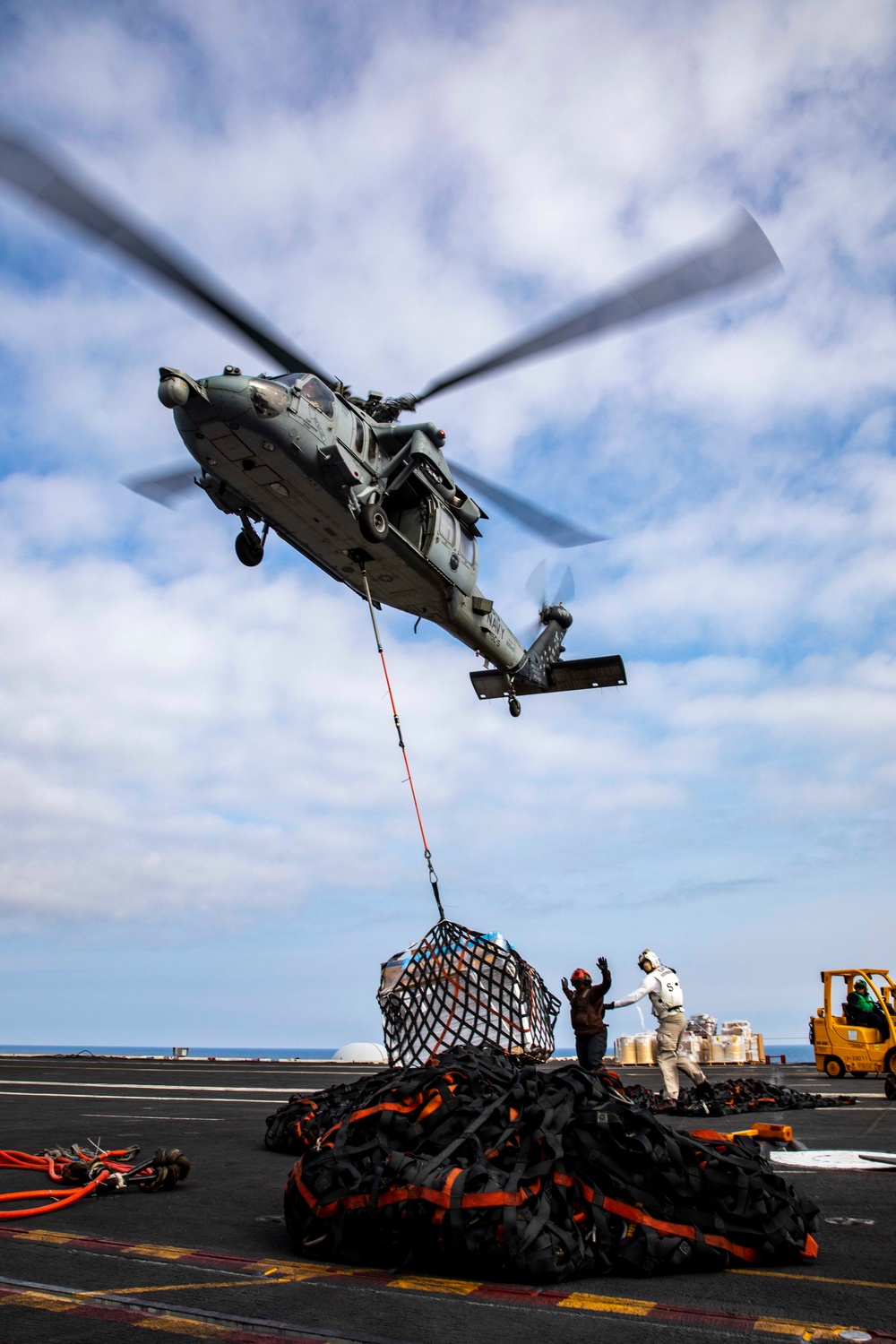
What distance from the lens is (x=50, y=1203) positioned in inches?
258

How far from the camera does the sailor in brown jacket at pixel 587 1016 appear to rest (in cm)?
1315

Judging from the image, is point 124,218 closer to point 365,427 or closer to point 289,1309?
point 365,427

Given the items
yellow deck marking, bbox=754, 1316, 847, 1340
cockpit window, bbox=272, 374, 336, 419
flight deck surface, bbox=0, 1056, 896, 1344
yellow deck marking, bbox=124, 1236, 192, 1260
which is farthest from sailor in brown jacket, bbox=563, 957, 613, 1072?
cockpit window, bbox=272, 374, 336, 419

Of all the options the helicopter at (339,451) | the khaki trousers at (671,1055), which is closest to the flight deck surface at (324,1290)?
the khaki trousers at (671,1055)

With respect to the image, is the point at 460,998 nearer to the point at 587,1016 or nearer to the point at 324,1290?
the point at 587,1016

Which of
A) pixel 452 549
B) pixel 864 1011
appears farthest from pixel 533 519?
pixel 864 1011

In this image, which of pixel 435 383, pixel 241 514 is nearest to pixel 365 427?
pixel 435 383

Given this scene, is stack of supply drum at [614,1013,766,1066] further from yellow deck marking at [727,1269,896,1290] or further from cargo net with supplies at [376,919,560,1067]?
yellow deck marking at [727,1269,896,1290]

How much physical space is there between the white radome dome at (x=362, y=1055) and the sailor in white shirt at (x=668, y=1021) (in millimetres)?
20073

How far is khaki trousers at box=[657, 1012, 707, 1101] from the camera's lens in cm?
1353

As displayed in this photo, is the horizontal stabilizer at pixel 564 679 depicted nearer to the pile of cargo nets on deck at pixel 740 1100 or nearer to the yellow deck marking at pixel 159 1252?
the pile of cargo nets on deck at pixel 740 1100

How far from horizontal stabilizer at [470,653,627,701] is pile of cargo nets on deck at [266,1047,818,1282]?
56.7ft

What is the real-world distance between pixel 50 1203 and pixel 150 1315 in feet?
10.7

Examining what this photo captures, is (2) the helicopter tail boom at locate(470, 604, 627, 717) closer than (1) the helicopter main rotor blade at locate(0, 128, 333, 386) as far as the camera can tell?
No
